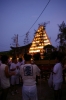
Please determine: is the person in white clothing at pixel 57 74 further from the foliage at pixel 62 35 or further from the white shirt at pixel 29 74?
the foliage at pixel 62 35

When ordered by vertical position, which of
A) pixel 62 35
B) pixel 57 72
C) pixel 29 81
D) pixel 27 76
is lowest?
pixel 29 81

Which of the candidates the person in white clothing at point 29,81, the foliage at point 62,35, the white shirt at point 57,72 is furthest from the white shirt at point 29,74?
the foliage at point 62,35

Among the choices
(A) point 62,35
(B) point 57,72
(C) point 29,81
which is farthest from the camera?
(A) point 62,35

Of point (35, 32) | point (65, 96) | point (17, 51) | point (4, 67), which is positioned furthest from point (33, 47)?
point (4, 67)

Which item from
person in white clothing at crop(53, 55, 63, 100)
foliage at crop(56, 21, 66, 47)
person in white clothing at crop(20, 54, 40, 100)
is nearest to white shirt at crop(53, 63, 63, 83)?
person in white clothing at crop(53, 55, 63, 100)

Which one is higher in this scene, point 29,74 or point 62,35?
point 62,35

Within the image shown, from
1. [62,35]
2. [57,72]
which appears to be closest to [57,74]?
[57,72]

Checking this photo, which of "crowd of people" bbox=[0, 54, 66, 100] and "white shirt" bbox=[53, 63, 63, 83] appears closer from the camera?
"crowd of people" bbox=[0, 54, 66, 100]

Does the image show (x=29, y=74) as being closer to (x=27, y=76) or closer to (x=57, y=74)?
(x=27, y=76)

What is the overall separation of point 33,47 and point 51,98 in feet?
92.1

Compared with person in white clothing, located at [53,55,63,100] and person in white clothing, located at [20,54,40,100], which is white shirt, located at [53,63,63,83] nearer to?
person in white clothing, located at [53,55,63,100]

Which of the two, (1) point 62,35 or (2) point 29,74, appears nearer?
(2) point 29,74

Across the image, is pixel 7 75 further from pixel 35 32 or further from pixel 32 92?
pixel 35 32

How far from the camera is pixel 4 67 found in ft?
20.2
